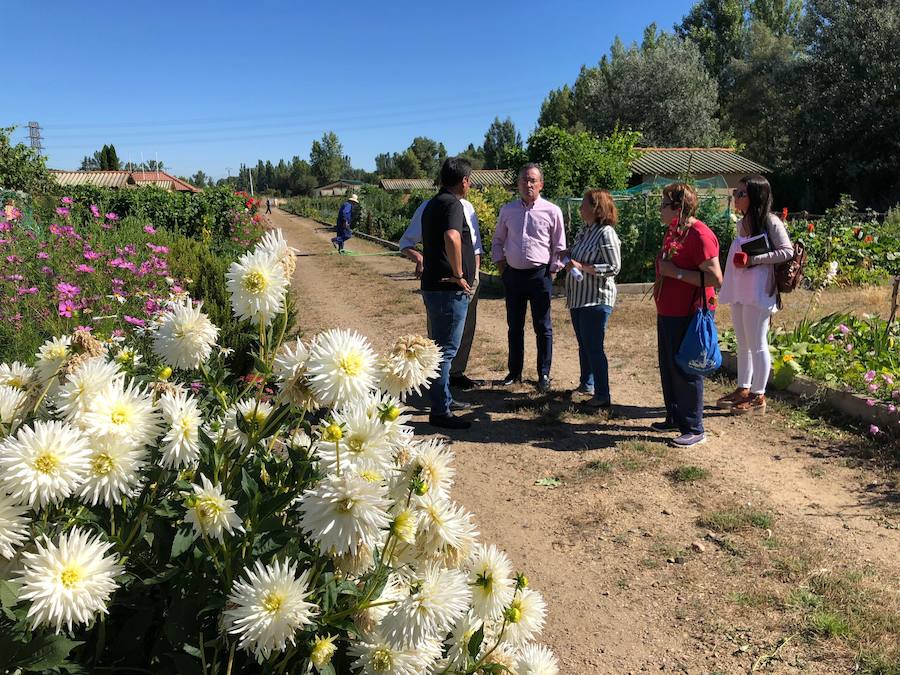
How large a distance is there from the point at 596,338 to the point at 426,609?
4194 millimetres

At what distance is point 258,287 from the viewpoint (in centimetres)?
137

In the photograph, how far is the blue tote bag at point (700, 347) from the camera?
435cm

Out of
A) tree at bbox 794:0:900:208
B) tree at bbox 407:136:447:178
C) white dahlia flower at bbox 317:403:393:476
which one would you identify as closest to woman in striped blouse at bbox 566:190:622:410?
white dahlia flower at bbox 317:403:393:476

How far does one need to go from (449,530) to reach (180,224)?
1631 centimetres

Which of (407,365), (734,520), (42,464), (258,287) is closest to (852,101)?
(734,520)

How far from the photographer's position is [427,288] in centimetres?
491

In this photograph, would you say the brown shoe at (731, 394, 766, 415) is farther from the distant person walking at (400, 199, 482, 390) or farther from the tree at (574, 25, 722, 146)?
the tree at (574, 25, 722, 146)

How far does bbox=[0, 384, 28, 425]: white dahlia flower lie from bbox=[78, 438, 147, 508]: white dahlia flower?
0.93 ft

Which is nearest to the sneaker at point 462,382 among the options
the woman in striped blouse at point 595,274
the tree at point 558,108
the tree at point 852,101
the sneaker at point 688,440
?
the woman in striped blouse at point 595,274

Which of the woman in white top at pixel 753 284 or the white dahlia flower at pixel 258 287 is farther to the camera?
the woman in white top at pixel 753 284

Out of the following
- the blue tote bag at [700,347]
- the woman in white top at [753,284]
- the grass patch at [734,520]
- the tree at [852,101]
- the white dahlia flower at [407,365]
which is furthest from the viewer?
the tree at [852,101]

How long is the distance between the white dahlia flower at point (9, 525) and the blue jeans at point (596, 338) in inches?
174

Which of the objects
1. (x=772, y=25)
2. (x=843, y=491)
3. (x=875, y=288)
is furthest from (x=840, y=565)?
(x=772, y=25)

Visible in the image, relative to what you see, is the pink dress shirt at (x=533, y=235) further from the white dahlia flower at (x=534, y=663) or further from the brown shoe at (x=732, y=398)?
the white dahlia flower at (x=534, y=663)
